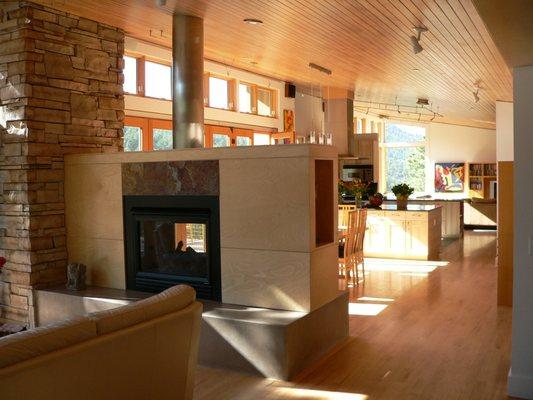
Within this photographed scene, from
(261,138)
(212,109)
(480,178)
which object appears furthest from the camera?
(480,178)

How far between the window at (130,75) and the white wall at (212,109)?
0.47 ft

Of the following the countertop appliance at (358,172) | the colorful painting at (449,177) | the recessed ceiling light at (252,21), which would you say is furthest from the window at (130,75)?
the colorful painting at (449,177)

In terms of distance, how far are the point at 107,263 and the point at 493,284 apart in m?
5.21

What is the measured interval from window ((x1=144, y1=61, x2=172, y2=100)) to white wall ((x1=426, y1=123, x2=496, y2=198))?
11193mm

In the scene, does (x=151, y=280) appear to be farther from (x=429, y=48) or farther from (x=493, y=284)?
(x=493, y=284)

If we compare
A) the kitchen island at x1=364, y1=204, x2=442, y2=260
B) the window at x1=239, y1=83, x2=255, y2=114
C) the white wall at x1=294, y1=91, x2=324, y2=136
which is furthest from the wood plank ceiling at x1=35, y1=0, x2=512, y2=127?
the white wall at x1=294, y1=91, x2=324, y2=136

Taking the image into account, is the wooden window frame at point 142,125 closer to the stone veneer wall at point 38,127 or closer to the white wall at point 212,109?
the white wall at point 212,109

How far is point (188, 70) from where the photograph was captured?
5.84 meters

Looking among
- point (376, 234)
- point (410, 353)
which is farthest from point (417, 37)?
point (376, 234)

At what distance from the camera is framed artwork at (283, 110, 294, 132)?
37.1ft

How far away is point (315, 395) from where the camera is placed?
163 inches

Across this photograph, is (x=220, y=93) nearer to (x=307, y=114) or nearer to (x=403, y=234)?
(x=307, y=114)

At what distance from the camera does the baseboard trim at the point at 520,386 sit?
156 inches

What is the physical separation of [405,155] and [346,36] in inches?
508
